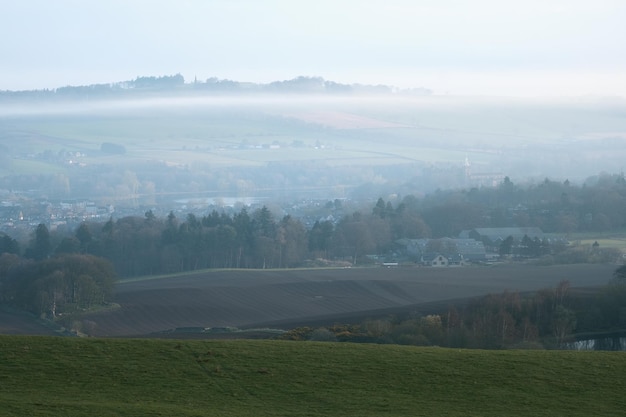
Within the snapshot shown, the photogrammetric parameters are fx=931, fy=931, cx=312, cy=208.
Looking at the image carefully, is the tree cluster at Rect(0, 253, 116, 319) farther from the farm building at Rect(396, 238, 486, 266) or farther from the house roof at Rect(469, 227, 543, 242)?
the house roof at Rect(469, 227, 543, 242)

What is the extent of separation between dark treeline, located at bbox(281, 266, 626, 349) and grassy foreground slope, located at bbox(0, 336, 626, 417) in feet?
19.4

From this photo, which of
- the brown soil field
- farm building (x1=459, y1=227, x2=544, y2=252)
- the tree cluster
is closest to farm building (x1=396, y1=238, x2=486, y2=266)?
farm building (x1=459, y1=227, x2=544, y2=252)

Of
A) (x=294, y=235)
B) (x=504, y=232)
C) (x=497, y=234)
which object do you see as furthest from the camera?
(x=504, y=232)

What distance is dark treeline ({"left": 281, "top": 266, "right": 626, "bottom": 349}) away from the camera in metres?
22.2

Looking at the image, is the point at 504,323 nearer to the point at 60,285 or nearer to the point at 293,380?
the point at 293,380

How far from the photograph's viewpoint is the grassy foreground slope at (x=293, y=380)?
12656 mm

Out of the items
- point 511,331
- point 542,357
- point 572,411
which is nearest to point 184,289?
point 511,331

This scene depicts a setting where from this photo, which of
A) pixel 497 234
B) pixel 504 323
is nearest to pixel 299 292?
pixel 504 323

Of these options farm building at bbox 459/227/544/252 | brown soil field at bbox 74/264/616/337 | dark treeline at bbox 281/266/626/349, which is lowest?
brown soil field at bbox 74/264/616/337

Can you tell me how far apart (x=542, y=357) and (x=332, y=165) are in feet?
312

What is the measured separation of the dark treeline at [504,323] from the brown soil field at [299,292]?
12.7 feet

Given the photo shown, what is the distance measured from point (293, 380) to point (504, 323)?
11.2m

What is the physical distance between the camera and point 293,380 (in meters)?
14.0

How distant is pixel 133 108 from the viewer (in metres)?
157
